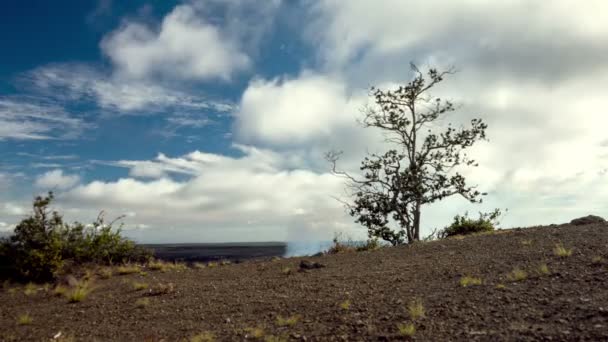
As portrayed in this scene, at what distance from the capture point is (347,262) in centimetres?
1485

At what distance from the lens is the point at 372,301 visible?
8.98 metres

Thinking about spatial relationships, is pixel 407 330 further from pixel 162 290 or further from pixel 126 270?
pixel 126 270

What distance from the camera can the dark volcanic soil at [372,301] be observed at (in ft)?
23.0

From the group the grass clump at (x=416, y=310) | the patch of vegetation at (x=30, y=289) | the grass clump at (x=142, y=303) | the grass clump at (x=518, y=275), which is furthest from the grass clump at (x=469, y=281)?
the patch of vegetation at (x=30, y=289)

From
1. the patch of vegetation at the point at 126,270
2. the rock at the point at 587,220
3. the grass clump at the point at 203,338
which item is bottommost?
the grass clump at the point at 203,338

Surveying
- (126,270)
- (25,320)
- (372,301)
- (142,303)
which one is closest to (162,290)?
(142,303)

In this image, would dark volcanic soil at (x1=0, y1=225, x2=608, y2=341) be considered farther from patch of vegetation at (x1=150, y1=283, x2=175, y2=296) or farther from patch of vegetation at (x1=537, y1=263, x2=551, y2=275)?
patch of vegetation at (x1=150, y1=283, x2=175, y2=296)

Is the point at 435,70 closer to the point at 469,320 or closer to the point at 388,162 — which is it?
the point at 388,162

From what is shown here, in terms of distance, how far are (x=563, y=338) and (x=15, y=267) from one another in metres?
16.7

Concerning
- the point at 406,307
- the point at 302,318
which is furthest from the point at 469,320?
the point at 302,318

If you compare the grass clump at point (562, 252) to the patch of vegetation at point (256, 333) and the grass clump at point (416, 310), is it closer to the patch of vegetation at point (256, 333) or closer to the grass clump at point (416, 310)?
the grass clump at point (416, 310)

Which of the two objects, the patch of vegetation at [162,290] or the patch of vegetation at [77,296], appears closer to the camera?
the patch of vegetation at [77,296]

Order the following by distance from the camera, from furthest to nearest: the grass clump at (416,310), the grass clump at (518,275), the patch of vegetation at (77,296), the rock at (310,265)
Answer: the rock at (310,265)
the patch of vegetation at (77,296)
the grass clump at (518,275)
the grass clump at (416,310)

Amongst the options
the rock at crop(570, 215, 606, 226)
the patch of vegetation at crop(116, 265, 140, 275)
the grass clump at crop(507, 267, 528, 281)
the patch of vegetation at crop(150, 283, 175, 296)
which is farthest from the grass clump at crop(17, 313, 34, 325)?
the rock at crop(570, 215, 606, 226)
